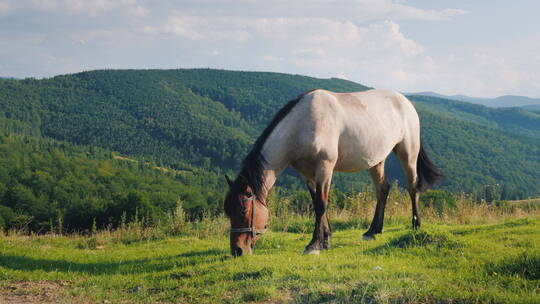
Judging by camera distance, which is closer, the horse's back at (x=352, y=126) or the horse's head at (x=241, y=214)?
the horse's head at (x=241, y=214)

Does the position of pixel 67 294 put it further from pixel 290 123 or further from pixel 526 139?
pixel 526 139

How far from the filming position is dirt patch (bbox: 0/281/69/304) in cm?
490

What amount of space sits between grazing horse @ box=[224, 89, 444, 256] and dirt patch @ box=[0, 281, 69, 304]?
2.43 metres

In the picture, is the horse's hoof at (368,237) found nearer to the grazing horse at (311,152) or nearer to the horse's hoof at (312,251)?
the grazing horse at (311,152)

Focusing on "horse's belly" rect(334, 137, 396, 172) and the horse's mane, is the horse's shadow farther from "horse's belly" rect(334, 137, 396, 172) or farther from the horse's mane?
"horse's belly" rect(334, 137, 396, 172)

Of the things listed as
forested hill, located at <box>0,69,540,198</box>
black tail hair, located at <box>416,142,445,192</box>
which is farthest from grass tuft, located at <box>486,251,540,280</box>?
forested hill, located at <box>0,69,540,198</box>

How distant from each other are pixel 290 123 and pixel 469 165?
118914 mm

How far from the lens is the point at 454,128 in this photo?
140500 millimetres

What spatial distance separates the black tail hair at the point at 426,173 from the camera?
28.1 feet

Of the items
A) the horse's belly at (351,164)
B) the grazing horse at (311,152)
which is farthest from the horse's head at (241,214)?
the horse's belly at (351,164)

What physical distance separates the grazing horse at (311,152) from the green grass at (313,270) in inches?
20.7

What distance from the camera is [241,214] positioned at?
6.04 meters

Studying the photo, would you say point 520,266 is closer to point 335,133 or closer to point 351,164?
point 351,164

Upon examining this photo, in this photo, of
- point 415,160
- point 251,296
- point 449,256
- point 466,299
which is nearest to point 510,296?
point 466,299
